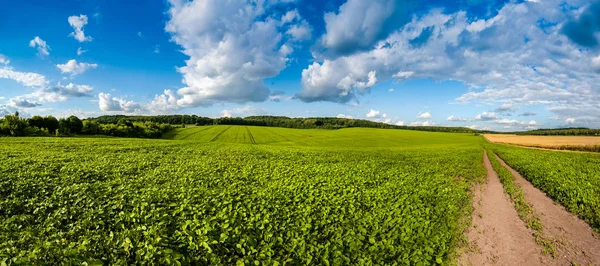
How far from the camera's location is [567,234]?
48.5ft

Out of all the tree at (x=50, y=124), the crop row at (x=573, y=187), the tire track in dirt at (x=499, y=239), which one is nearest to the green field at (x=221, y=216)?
the crop row at (x=573, y=187)

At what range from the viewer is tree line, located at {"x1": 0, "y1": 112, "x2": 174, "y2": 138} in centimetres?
6202

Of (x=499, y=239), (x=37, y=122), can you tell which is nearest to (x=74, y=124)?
(x=37, y=122)

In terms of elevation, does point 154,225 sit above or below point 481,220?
above

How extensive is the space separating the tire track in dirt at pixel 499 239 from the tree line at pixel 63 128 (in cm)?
9245

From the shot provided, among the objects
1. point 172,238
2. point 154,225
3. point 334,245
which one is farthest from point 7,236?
point 334,245

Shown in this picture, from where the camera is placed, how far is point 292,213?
45.7 feet

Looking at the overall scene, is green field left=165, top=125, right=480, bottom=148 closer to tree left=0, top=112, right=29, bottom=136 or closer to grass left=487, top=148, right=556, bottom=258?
tree left=0, top=112, right=29, bottom=136

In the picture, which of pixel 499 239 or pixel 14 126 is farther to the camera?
pixel 14 126

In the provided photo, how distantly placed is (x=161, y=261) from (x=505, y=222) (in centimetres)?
1984

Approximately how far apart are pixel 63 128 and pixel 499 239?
10993 cm

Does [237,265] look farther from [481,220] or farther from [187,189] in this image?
[481,220]

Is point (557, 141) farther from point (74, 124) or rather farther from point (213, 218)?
point (74, 124)

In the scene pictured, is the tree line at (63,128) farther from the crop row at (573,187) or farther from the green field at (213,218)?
the crop row at (573,187)
